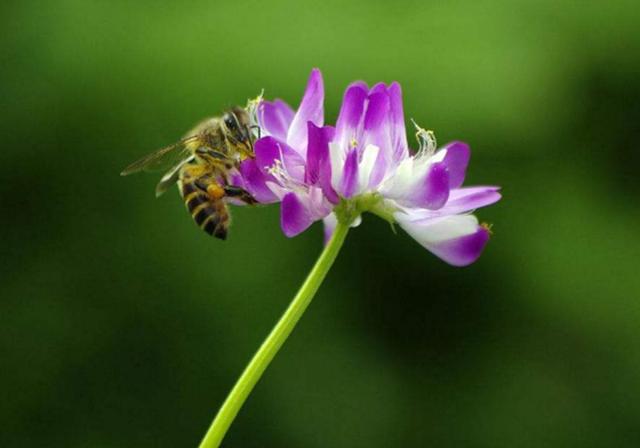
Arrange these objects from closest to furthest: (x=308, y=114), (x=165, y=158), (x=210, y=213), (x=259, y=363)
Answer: (x=259, y=363) < (x=308, y=114) < (x=210, y=213) < (x=165, y=158)

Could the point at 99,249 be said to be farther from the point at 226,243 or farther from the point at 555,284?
the point at 555,284

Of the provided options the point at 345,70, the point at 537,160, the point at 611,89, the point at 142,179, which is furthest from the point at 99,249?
the point at 611,89

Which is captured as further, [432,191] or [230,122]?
[230,122]

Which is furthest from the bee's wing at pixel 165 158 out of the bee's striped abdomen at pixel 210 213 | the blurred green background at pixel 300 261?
the blurred green background at pixel 300 261

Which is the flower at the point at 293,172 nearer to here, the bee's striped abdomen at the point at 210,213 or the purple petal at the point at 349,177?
the purple petal at the point at 349,177

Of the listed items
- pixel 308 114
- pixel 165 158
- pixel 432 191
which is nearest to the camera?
pixel 432 191

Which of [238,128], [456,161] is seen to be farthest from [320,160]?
[238,128]

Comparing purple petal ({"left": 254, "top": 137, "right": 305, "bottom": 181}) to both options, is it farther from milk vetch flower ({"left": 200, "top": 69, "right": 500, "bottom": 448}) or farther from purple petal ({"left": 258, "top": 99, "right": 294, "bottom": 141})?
purple petal ({"left": 258, "top": 99, "right": 294, "bottom": 141})

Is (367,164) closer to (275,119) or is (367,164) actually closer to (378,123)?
(378,123)

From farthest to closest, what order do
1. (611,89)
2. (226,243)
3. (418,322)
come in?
(611,89) < (418,322) < (226,243)
